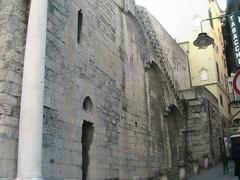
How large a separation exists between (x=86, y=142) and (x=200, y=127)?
9953 mm

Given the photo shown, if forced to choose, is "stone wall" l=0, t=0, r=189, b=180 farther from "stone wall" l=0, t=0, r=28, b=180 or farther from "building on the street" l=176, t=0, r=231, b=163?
"building on the street" l=176, t=0, r=231, b=163

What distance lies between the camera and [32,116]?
7160mm

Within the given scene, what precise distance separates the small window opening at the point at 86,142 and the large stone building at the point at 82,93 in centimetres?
3

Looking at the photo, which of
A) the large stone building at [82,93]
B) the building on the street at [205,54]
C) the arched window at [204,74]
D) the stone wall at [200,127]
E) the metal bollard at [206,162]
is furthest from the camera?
the arched window at [204,74]

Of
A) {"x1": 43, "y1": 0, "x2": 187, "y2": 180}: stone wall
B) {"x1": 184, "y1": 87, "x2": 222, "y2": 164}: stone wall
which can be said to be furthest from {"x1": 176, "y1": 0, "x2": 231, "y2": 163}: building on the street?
{"x1": 43, "y1": 0, "x2": 187, "y2": 180}: stone wall

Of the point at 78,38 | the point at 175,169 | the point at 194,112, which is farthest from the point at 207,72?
the point at 78,38

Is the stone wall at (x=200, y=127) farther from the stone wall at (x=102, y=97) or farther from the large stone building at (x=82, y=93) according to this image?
the stone wall at (x=102, y=97)

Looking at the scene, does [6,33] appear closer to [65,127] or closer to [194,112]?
[65,127]

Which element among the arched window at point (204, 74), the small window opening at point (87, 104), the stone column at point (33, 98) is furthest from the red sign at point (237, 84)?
the arched window at point (204, 74)

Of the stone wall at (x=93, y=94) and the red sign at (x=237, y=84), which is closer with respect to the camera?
the red sign at (x=237, y=84)

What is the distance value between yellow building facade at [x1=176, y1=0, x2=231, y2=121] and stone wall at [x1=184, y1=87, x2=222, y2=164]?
7101 millimetres

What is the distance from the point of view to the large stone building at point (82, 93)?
7.22 m

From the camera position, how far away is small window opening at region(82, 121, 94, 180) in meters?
9.86

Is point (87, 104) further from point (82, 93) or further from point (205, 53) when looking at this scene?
point (205, 53)
